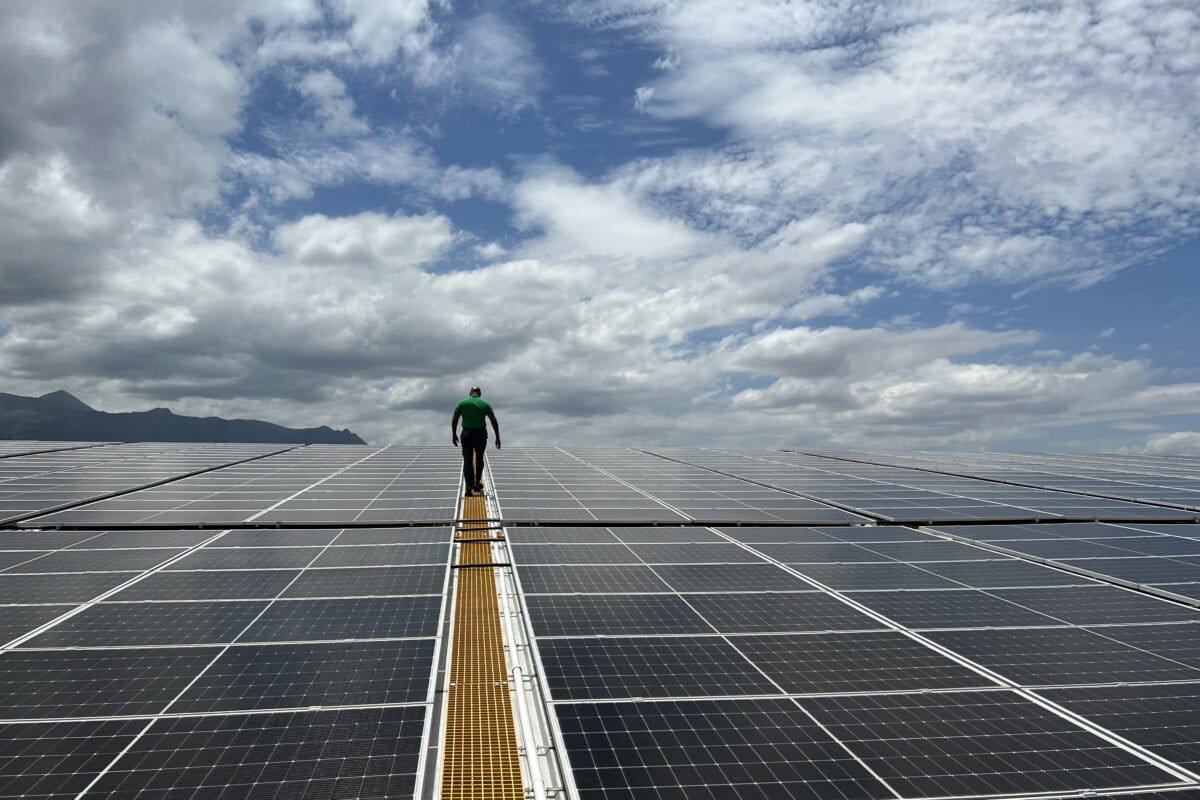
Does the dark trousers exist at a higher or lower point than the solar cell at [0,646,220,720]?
higher

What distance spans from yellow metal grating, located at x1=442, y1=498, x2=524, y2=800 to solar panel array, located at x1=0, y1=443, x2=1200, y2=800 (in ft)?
0.81

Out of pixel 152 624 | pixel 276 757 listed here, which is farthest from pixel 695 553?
pixel 152 624

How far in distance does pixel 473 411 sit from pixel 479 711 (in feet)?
45.1

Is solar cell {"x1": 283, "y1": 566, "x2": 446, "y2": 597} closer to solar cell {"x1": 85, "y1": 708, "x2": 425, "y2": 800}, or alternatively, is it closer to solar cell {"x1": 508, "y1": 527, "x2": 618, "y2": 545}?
solar cell {"x1": 508, "y1": 527, "x2": 618, "y2": 545}

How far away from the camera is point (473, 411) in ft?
63.7

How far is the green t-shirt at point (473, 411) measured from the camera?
63.0 feet

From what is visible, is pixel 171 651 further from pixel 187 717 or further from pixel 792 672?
pixel 792 672

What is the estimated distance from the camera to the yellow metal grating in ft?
16.6

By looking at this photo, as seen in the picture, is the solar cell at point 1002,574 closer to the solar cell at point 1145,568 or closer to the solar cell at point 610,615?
the solar cell at point 1145,568

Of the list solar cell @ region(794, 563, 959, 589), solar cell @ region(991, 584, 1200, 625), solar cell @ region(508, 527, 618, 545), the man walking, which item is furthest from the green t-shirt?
solar cell @ region(991, 584, 1200, 625)

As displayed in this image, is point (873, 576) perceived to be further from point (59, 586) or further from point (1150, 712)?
point (59, 586)

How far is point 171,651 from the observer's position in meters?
6.98

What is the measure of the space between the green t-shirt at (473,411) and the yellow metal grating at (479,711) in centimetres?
984

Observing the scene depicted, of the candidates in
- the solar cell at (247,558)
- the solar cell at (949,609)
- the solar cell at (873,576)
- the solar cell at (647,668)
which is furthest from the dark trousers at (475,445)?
the solar cell at (949,609)
